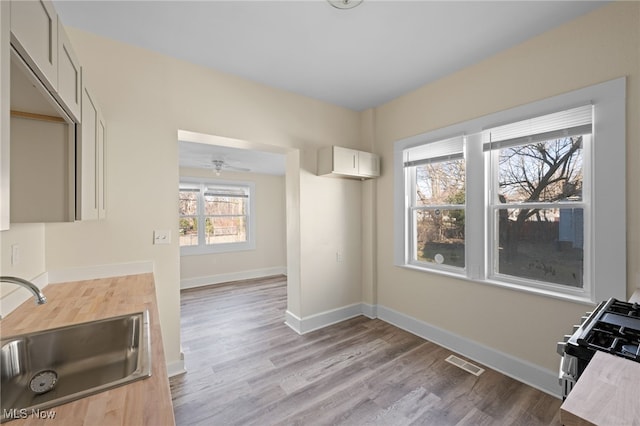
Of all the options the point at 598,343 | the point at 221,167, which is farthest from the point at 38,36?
the point at 221,167

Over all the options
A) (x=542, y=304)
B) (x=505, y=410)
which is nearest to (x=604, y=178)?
(x=542, y=304)

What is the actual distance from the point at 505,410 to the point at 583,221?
1494mm

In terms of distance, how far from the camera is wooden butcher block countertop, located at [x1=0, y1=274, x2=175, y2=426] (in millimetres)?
684

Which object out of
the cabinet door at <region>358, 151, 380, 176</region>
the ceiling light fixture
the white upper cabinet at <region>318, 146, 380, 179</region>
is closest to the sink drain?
the ceiling light fixture

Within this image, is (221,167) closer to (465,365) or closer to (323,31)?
(323,31)

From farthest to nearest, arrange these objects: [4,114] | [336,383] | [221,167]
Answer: [221,167] < [336,383] < [4,114]

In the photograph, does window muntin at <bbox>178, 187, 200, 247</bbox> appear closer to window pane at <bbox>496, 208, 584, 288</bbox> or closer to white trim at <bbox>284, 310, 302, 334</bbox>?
white trim at <bbox>284, 310, 302, 334</bbox>

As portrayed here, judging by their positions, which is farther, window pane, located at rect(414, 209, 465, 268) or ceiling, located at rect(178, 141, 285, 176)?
ceiling, located at rect(178, 141, 285, 176)

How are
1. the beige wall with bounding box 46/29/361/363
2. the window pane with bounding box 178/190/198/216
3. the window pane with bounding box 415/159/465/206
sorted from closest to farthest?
the beige wall with bounding box 46/29/361/363 < the window pane with bounding box 415/159/465/206 < the window pane with bounding box 178/190/198/216

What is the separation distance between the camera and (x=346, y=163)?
3.12 metres

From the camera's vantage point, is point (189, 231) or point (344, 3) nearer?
point (344, 3)

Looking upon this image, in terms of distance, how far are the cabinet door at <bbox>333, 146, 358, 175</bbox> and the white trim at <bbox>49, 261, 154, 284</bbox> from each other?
6.76 ft

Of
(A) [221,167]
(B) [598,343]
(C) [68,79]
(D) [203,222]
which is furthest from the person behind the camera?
(D) [203,222]

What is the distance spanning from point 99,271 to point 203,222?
12.1ft
